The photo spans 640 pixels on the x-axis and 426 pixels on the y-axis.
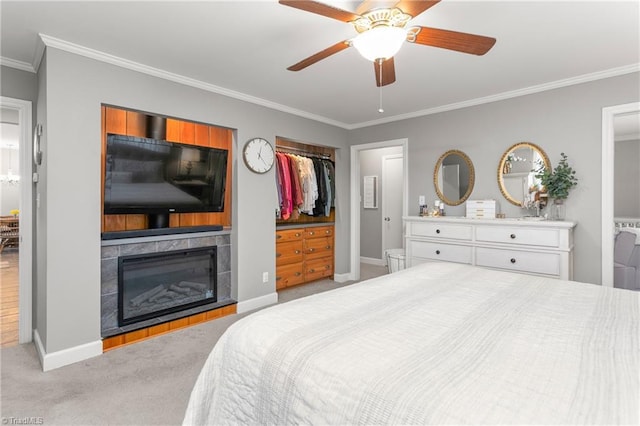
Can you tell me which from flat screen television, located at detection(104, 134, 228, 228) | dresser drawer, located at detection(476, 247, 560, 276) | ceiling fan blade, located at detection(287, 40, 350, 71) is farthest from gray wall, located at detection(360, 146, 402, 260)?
ceiling fan blade, located at detection(287, 40, 350, 71)

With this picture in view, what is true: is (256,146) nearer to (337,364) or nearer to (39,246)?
(39,246)

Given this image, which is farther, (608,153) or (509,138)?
(509,138)

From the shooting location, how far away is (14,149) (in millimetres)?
8672

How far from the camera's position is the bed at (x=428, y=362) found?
0.77m

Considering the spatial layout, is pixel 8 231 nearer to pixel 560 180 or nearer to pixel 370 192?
pixel 370 192

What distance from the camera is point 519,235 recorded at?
3086 millimetres

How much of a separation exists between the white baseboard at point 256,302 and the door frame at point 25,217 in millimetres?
1838

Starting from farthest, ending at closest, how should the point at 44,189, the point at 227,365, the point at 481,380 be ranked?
1. the point at 44,189
2. the point at 227,365
3. the point at 481,380

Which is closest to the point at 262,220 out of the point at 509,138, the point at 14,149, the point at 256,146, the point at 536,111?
the point at 256,146

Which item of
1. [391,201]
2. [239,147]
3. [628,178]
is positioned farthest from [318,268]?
[628,178]

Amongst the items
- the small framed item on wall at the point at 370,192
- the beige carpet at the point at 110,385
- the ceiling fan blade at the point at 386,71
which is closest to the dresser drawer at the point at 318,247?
the small framed item on wall at the point at 370,192

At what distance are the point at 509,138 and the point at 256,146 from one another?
9.16ft

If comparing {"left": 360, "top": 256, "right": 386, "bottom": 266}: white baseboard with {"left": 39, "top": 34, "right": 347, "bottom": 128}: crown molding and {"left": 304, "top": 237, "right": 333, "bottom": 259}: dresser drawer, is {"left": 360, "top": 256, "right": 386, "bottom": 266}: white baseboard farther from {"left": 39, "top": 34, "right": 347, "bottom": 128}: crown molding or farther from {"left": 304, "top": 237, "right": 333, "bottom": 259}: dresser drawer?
{"left": 39, "top": 34, "right": 347, "bottom": 128}: crown molding

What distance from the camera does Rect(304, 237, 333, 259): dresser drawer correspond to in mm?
4702
